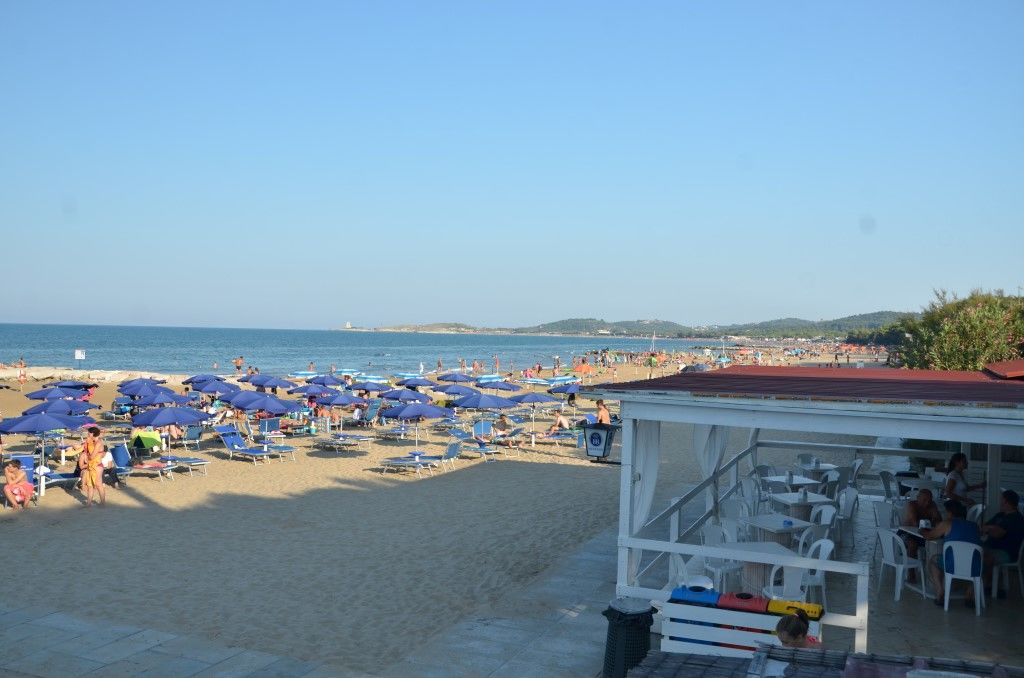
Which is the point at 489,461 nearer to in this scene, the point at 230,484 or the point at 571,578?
the point at 230,484

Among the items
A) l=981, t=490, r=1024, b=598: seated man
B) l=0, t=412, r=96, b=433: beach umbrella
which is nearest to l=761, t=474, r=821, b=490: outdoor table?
l=981, t=490, r=1024, b=598: seated man

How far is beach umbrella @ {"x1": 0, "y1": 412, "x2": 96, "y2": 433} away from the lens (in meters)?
13.3

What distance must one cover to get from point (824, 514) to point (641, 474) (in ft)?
10.7

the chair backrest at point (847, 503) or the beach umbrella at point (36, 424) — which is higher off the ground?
the beach umbrella at point (36, 424)

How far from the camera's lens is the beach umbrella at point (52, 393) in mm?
20333

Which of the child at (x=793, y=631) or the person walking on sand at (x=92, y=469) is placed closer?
the child at (x=793, y=631)

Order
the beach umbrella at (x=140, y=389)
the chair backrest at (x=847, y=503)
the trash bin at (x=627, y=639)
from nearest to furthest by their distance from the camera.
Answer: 1. the trash bin at (x=627, y=639)
2. the chair backrest at (x=847, y=503)
3. the beach umbrella at (x=140, y=389)

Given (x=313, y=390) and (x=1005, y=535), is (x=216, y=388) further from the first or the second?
(x=1005, y=535)

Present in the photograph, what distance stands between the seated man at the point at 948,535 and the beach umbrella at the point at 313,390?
63.2 ft

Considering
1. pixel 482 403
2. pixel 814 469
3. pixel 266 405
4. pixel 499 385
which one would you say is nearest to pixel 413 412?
pixel 482 403

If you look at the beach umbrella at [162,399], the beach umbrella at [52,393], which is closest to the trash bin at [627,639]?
the beach umbrella at [162,399]

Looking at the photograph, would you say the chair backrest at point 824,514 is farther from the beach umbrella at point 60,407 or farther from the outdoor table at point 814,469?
the beach umbrella at point 60,407

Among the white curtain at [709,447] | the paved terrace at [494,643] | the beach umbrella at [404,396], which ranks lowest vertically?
the paved terrace at [494,643]

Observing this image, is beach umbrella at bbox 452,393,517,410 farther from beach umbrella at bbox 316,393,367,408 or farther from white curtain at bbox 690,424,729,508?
white curtain at bbox 690,424,729,508
